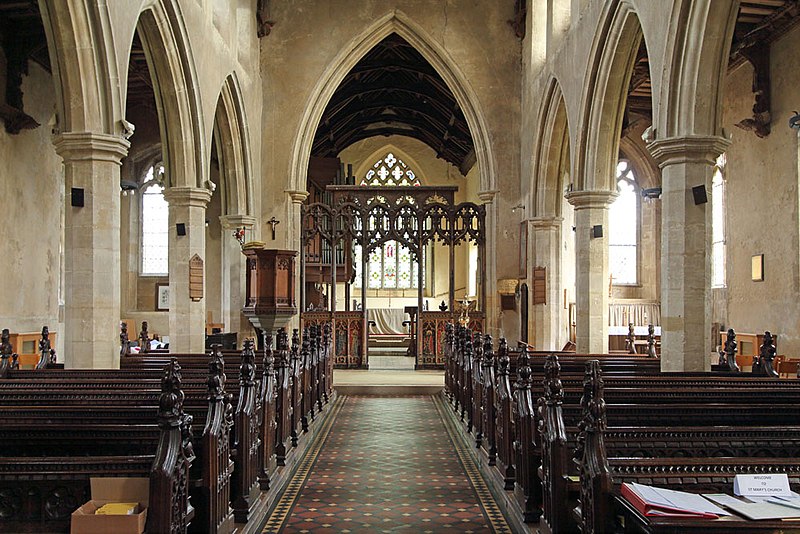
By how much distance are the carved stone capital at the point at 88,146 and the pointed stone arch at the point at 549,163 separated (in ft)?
24.5

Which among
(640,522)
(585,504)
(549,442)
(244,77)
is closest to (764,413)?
(549,442)

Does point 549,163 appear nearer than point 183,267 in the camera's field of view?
No

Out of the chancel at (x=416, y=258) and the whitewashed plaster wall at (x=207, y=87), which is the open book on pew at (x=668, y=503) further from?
the whitewashed plaster wall at (x=207, y=87)

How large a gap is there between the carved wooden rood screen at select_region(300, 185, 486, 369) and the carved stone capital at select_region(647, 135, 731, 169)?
7.78 metres

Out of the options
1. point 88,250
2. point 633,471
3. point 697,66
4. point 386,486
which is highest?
point 697,66

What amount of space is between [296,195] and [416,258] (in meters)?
2.51

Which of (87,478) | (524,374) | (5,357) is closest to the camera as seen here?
(87,478)

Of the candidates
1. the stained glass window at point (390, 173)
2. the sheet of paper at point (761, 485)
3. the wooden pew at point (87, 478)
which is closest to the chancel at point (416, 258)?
the wooden pew at point (87, 478)

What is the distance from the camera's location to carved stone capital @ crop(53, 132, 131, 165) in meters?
7.18

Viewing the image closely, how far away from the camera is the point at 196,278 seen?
10680mm

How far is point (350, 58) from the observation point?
14445 mm

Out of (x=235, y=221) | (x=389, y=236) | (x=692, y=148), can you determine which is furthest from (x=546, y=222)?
(x=692, y=148)

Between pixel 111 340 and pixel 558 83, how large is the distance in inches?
301

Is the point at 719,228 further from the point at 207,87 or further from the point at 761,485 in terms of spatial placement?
the point at 761,485
